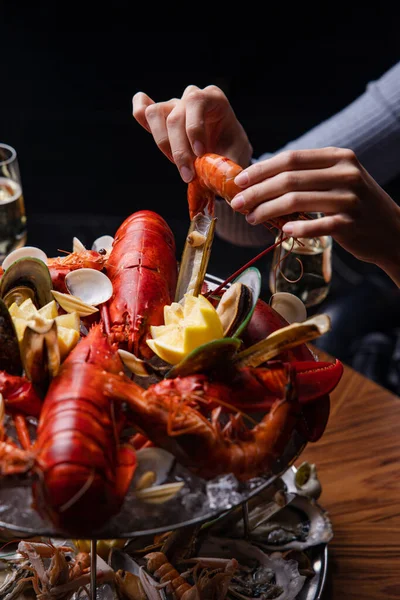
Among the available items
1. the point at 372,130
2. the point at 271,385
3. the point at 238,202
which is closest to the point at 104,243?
the point at 238,202

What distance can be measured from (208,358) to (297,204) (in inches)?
14.4

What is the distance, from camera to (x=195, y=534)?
1433 mm

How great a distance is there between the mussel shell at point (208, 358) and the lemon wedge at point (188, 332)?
0.03 m

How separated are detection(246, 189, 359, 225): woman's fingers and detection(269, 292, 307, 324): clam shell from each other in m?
0.18

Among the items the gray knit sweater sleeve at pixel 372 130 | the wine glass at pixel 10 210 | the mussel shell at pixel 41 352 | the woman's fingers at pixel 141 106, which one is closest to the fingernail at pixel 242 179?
the mussel shell at pixel 41 352

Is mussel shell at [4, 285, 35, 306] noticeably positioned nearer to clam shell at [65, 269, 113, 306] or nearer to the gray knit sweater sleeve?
clam shell at [65, 269, 113, 306]

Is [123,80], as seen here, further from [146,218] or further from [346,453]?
[346,453]

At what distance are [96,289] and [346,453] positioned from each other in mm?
816

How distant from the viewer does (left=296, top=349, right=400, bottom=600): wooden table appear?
1.55m

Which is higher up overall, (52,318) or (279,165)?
(279,165)

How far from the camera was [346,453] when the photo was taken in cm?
184

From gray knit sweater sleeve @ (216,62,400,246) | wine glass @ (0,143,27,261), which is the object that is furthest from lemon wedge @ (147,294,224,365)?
gray knit sweater sleeve @ (216,62,400,246)

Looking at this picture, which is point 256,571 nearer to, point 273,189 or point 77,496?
point 77,496

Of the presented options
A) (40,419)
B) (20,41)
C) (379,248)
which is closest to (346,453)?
(379,248)
